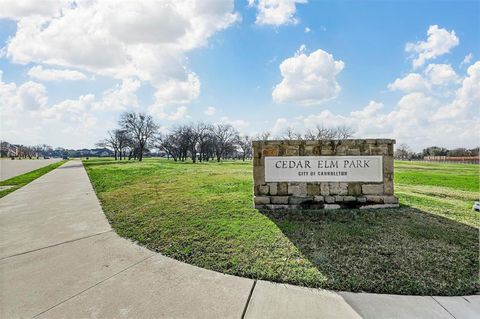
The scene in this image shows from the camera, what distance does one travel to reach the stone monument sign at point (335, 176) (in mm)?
6418

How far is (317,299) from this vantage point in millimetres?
2812

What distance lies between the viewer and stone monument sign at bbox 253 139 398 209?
6418 millimetres

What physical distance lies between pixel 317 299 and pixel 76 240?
163 inches

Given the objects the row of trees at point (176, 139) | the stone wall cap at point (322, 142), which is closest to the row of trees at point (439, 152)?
the row of trees at point (176, 139)

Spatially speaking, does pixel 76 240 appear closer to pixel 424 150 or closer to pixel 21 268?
pixel 21 268

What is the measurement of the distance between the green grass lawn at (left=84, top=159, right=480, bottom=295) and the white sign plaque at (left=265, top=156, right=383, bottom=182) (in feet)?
2.82

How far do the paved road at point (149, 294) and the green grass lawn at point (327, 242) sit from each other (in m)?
0.23

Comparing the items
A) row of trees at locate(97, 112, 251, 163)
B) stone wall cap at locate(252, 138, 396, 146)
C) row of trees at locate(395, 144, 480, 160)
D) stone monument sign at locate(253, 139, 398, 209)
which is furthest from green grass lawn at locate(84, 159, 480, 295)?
row of trees at locate(395, 144, 480, 160)

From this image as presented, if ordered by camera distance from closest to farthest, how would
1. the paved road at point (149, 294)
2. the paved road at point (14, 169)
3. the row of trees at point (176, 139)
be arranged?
the paved road at point (149, 294), the paved road at point (14, 169), the row of trees at point (176, 139)

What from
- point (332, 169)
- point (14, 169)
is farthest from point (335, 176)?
point (14, 169)

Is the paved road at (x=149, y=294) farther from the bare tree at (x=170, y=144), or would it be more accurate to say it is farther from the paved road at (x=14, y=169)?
the bare tree at (x=170, y=144)

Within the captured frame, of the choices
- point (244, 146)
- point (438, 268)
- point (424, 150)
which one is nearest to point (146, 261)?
point (438, 268)

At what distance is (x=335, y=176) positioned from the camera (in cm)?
643

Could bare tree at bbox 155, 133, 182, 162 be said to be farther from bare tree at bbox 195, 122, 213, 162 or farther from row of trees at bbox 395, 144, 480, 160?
row of trees at bbox 395, 144, 480, 160
